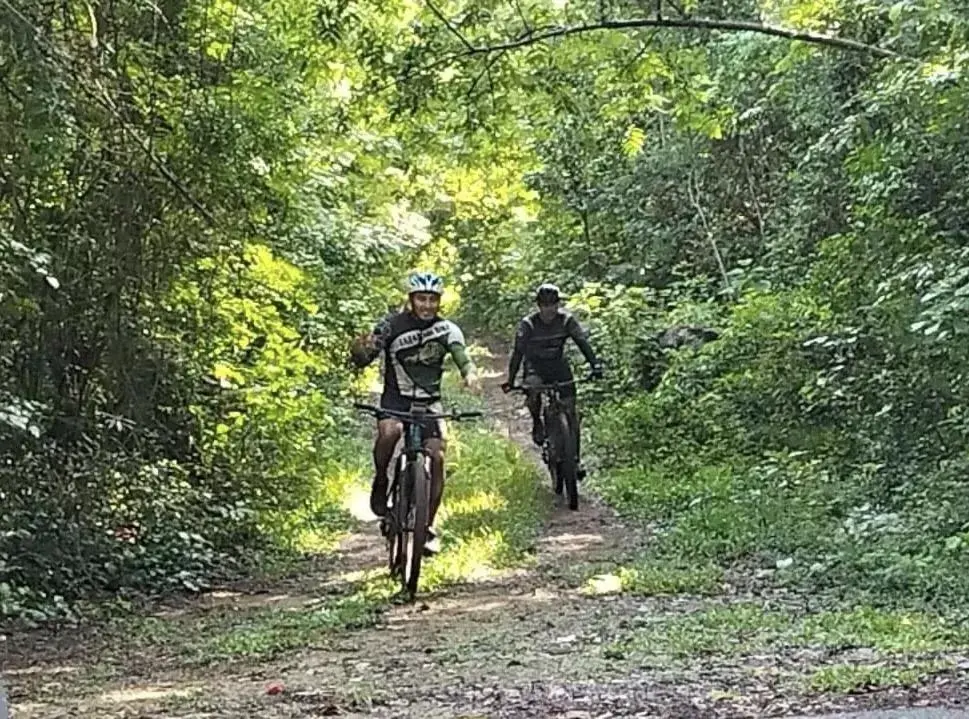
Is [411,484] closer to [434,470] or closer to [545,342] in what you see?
[434,470]

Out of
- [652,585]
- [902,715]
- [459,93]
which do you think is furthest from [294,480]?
[902,715]

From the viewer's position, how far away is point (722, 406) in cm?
1534

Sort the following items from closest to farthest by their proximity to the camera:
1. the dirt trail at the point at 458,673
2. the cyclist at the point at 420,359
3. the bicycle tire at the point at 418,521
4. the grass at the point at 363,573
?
the dirt trail at the point at 458,673
the grass at the point at 363,573
the bicycle tire at the point at 418,521
the cyclist at the point at 420,359

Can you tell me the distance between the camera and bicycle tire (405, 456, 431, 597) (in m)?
8.52

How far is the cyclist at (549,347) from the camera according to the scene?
497 inches

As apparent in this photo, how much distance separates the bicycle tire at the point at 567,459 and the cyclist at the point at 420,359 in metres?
3.71

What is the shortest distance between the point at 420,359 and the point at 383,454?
67cm

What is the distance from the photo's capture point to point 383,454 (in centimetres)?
910

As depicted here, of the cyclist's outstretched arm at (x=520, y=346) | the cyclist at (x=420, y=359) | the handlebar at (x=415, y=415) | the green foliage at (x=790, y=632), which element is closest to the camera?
the green foliage at (x=790, y=632)

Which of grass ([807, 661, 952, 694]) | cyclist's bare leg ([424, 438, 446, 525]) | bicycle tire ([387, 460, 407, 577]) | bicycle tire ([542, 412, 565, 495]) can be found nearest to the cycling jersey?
cyclist's bare leg ([424, 438, 446, 525])

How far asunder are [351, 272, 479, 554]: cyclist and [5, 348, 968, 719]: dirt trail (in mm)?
933

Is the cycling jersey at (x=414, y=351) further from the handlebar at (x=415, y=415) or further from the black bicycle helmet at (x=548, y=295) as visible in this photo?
the black bicycle helmet at (x=548, y=295)

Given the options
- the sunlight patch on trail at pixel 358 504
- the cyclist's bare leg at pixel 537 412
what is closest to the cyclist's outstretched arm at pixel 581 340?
the cyclist's bare leg at pixel 537 412

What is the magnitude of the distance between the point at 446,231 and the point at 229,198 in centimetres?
2192
